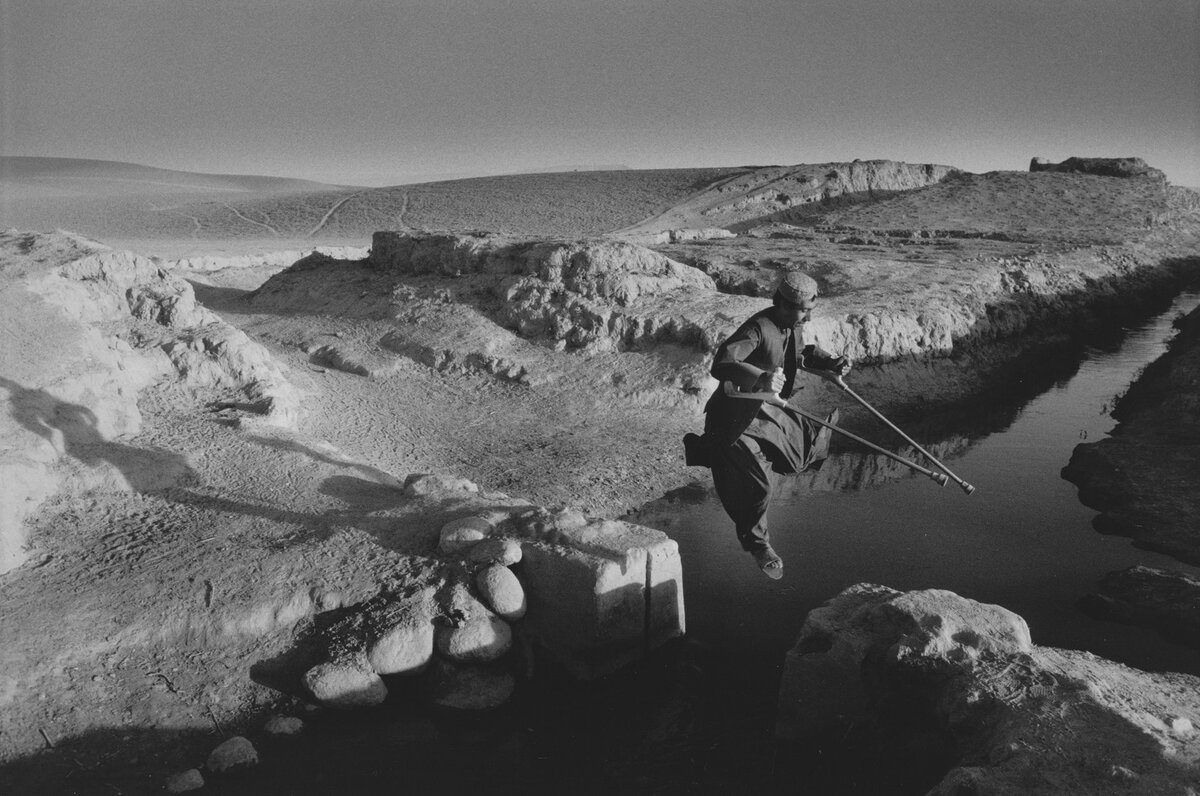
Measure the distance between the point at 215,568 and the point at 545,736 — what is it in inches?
102

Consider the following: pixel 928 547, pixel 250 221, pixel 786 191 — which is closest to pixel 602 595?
pixel 928 547

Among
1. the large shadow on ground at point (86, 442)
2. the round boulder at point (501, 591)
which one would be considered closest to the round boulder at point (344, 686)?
the round boulder at point (501, 591)

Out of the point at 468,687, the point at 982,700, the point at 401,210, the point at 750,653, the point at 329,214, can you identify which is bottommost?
the point at 468,687

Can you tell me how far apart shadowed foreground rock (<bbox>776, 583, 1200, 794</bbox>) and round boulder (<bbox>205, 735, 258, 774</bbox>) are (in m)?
3.07

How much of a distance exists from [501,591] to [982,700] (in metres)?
3.04

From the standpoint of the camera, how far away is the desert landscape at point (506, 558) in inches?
197

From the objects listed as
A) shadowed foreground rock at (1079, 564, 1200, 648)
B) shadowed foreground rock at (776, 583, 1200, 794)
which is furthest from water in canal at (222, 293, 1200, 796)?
shadowed foreground rock at (776, 583, 1200, 794)

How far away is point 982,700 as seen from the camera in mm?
4461

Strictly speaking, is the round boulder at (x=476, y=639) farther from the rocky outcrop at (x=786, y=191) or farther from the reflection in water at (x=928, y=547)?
the rocky outcrop at (x=786, y=191)

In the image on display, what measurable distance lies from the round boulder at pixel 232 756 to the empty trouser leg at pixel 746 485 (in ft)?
10.2

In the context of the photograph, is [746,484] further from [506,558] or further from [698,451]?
[506,558]

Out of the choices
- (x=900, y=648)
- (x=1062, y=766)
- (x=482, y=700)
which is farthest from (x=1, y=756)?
(x=1062, y=766)

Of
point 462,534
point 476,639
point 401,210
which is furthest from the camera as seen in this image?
point 401,210

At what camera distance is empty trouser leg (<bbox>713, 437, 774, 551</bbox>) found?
5.44 meters
